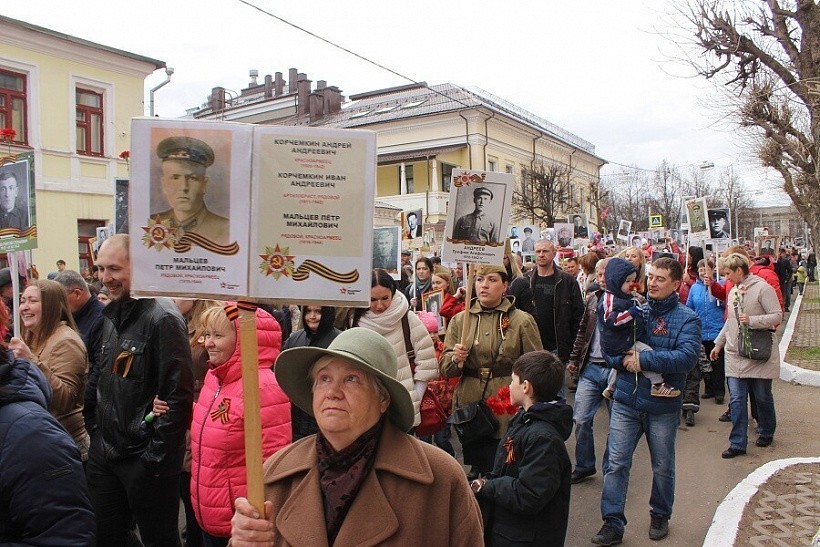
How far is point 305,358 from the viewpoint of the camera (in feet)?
8.13

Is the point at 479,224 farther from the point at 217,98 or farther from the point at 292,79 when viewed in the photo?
the point at 217,98

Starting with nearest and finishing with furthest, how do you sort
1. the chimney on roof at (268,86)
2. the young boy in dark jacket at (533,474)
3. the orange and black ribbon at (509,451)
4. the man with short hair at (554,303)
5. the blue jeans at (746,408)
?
the young boy in dark jacket at (533,474)
the orange and black ribbon at (509,451)
the blue jeans at (746,408)
the man with short hair at (554,303)
the chimney on roof at (268,86)

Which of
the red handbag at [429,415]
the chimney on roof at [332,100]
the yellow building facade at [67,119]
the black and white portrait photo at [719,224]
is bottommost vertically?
the red handbag at [429,415]

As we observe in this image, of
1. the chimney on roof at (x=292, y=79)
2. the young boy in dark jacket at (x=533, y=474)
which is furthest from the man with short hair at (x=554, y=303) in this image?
the chimney on roof at (x=292, y=79)

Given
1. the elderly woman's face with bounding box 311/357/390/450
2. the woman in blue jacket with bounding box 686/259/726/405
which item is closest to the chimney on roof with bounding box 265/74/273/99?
the woman in blue jacket with bounding box 686/259/726/405

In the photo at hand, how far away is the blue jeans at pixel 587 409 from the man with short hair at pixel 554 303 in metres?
1.67

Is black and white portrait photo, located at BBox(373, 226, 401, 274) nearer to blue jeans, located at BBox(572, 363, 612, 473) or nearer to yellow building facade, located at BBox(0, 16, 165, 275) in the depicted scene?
blue jeans, located at BBox(572, 363, 612, 473)

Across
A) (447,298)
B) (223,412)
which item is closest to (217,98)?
(447,298)

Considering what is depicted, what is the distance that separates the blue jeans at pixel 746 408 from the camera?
7.21m

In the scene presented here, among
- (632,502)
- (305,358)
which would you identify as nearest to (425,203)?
(632,502)

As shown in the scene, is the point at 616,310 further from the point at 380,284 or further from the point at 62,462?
the point at 62,462

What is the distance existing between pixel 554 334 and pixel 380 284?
13.5 feet

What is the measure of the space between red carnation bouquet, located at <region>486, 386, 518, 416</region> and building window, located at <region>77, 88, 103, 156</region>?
22.0 meters

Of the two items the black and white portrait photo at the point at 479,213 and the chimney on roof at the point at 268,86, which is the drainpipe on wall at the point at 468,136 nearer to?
the chimney on roof at the point at 268,86
